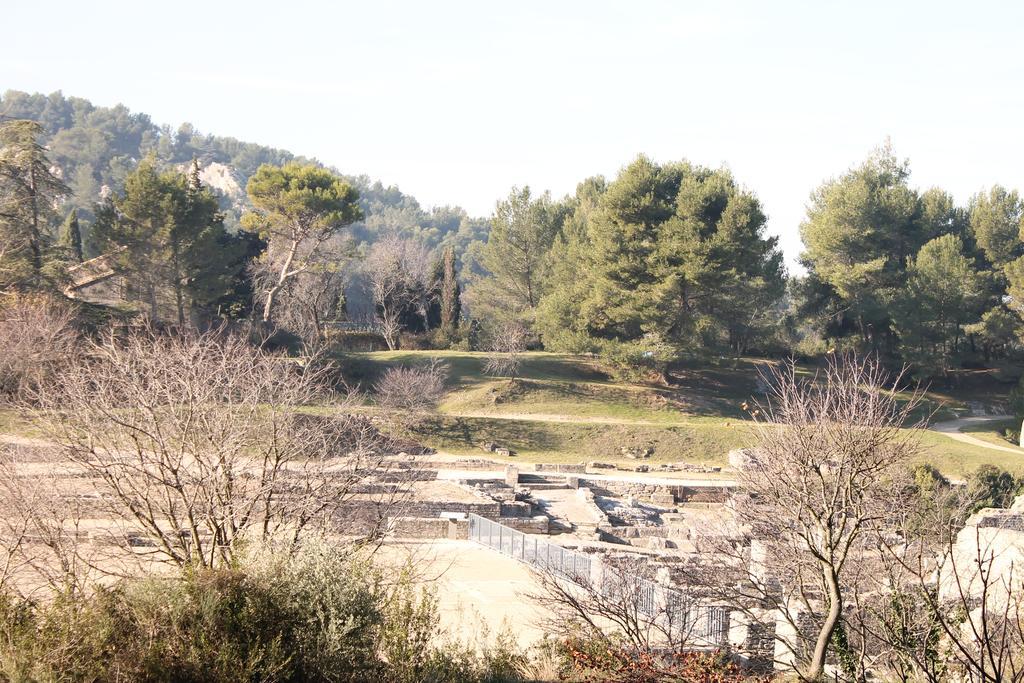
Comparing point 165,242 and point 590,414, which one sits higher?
point 165,242

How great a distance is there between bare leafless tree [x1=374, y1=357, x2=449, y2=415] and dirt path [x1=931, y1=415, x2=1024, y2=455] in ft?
72.4

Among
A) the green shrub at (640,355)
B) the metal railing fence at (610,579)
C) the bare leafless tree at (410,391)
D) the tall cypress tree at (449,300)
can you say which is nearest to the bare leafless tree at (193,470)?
the metal railing fence at (610,579)

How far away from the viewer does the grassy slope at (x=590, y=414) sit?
3753 cm

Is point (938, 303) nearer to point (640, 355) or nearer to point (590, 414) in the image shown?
point (640, 355)

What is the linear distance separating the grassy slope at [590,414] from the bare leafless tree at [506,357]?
70cm

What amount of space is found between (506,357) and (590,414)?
530 cm

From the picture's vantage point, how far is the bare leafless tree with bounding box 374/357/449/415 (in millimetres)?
37812

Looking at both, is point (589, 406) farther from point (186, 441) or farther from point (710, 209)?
point (186, 441)

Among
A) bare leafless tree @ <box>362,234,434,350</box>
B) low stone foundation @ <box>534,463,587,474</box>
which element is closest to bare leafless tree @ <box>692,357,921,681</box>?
low stone foundation @ <box>534,463,587,474</box>

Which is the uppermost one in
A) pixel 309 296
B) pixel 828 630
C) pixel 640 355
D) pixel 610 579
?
pixel 309 296

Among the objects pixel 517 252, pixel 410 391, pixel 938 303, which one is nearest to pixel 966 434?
pixel 938 303

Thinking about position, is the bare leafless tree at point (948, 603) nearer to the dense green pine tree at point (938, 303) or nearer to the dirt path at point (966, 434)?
the dirt path at point (966, 434)

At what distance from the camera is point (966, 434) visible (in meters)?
42.9

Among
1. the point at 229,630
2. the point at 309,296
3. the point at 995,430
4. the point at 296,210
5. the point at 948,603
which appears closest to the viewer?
the point at 229,630
